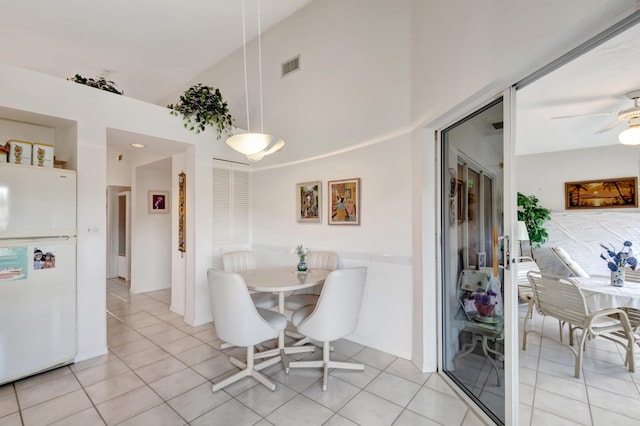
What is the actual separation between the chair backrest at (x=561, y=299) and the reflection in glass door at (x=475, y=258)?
3.66ft

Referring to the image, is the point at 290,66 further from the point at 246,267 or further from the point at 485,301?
the point at 485,301

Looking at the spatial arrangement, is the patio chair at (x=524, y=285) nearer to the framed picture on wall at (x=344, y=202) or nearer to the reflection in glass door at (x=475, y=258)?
the reflection in glass door at (x=475, y=258)

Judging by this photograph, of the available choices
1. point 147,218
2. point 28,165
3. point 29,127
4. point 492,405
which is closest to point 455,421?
point 492,405

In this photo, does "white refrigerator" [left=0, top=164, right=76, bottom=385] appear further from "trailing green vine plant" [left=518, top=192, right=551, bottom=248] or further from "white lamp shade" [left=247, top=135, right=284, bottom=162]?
"trailing green vine plant" [left=518, top=192, right=551, bottom=248]

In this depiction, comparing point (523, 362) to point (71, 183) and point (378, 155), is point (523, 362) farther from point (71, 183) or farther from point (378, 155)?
point (71, 183)

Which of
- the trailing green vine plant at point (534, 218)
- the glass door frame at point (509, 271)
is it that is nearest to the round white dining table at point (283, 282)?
the glass door frame at point (509, 271)

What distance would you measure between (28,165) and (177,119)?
1.48 metres

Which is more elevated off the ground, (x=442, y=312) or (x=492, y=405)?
(x=442, y=312)

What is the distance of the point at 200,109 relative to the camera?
11.6ft

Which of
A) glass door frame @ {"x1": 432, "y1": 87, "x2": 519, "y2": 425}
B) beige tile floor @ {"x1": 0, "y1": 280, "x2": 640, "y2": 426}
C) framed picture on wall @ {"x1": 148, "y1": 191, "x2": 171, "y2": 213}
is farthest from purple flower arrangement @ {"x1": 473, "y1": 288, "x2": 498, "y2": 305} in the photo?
framed picture on wall @ {"x1": 148, "y1": 191, "x2": 171, "y2": 213}

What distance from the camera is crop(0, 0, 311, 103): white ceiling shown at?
3.47 m

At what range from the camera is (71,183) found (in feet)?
8.54

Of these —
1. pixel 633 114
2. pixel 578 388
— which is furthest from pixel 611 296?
pixel 633 114

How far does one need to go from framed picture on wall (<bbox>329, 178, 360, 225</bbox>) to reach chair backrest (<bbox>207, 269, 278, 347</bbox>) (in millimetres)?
1477
